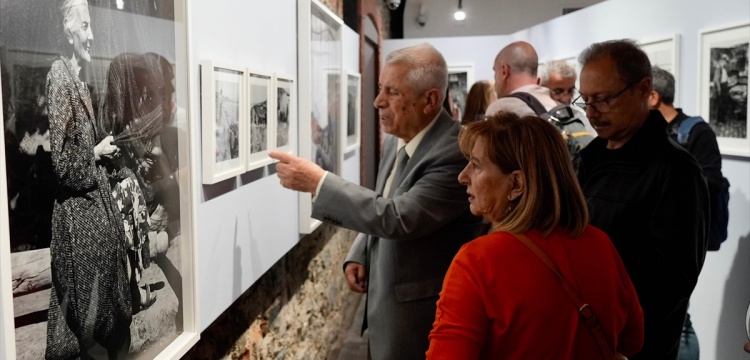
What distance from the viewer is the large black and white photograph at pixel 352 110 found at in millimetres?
4963

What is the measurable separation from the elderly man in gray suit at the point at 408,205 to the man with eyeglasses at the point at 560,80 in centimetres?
248

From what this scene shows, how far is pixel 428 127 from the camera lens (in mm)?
2574

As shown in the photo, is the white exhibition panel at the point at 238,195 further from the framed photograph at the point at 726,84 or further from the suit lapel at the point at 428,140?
the framed photograph at the point at 726,84

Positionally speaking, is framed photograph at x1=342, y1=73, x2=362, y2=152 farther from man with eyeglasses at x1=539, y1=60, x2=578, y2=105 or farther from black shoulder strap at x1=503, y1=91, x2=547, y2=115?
man with eyeglasses at x1=539, y1=60, x2=578, y2=105

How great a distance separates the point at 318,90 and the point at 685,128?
2.24 metres

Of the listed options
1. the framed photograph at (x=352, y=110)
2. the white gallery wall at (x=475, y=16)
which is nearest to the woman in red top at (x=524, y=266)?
the framed photograph at (x=352, y=110)

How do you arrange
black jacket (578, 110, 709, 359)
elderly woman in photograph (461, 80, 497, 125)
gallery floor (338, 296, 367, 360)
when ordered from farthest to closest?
1. elderly woman in photograph (461, 80, 497, 125)
2. gallery floor (338, 296, 367, 360)
3. black jacket (578, 110, 709, 359)

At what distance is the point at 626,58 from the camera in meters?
2.15

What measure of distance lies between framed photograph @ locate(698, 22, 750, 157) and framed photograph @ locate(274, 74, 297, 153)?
2831 millimetres

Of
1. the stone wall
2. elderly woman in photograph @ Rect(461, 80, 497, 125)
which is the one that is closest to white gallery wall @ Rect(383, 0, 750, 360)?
elderly woman in photograph @ Rect(461, 80, 497, 125)

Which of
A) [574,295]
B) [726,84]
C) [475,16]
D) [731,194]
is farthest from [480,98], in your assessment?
[475,16]

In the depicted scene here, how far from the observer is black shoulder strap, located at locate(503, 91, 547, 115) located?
3.93 metres

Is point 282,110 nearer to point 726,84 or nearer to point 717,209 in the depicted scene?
point 717,209

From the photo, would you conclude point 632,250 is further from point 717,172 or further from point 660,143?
point 717,172
